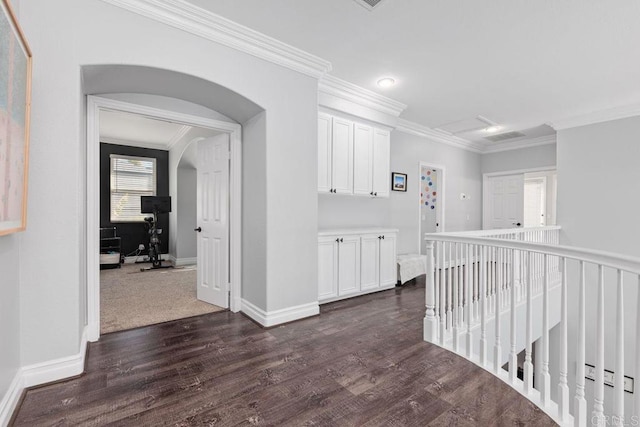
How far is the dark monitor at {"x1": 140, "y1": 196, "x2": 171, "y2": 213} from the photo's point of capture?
20.0ft

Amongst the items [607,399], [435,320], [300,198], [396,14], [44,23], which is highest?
[396,14]

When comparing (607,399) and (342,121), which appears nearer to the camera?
(342,121)

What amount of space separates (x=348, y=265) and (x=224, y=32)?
2809 mm

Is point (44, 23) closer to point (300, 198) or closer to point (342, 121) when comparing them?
point (300, 198)

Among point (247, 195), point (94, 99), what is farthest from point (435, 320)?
point (94, 99)

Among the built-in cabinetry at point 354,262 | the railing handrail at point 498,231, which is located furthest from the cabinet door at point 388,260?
the railing handrail at point 498,231

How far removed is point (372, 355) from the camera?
235 cm

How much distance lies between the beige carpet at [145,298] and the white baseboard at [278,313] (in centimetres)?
50

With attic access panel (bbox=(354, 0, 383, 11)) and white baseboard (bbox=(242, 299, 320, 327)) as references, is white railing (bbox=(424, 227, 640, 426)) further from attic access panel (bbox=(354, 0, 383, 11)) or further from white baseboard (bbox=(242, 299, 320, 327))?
attic access panel (bbox=(354, 0, 383, 11))

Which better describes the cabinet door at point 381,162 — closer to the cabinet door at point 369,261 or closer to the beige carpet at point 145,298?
the cabinet door at point 369,261

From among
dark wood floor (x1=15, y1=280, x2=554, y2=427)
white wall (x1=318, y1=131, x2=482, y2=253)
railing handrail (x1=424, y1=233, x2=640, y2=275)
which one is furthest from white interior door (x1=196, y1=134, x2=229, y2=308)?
railing handrail (x1=424, y1=233, x2=640, y2=275)

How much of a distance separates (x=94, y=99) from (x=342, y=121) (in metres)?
2.60

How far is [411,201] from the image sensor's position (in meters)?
5.37

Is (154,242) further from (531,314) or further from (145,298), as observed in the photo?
(531,314)
